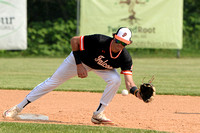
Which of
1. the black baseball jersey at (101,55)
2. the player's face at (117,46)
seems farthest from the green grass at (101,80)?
the player's face at (117,46)

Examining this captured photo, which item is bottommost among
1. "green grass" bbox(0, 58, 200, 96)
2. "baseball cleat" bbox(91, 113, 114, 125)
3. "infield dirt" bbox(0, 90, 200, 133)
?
"green grass" bbox(0, 58, 200, 96)

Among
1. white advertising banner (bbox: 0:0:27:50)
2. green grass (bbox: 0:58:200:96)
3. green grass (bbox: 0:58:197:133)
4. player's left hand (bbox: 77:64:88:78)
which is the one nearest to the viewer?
green grass (bbox: 0:58:197:133)

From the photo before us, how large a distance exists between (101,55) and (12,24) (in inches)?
533

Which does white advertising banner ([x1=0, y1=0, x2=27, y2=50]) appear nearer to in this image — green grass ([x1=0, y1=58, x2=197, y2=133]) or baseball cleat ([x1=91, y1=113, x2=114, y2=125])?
green grass ([x1=0, y1=58, x2=197, y2=133])

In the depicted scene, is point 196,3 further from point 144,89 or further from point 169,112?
point 144,89

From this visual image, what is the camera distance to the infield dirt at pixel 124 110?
628cm

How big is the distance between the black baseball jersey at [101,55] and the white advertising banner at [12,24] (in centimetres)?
1324

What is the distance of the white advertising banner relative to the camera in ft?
60.4

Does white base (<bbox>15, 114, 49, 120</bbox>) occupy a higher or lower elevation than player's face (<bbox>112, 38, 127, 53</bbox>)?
lower

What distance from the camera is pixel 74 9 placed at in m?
23.5

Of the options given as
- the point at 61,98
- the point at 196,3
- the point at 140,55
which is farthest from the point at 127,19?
the point at 61,98

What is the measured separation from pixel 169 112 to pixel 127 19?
12.1 m

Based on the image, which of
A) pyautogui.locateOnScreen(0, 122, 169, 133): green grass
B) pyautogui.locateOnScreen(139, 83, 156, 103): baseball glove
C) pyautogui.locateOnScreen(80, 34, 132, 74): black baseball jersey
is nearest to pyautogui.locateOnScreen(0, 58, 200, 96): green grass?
pyautogui.locateOnScreen(80, 34, 132, 74): black baseball jersey

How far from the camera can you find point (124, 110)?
7.54 m
